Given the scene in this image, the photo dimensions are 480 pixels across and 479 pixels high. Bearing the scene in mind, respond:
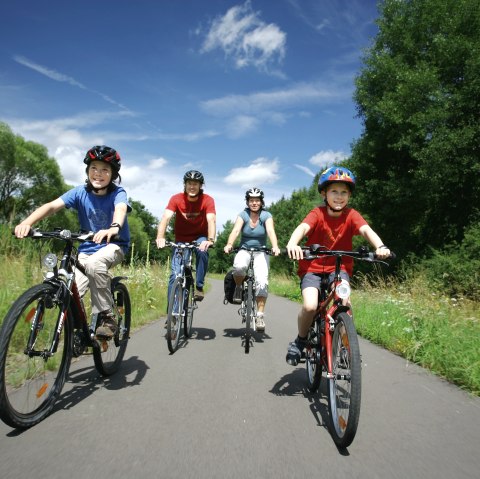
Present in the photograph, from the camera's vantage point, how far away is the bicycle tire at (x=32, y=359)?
2.54m

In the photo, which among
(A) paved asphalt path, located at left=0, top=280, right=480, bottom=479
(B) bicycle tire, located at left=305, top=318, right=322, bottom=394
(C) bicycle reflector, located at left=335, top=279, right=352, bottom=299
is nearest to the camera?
(A) paved asphalt path, located at left=0, top=280, right=480, bottom=479

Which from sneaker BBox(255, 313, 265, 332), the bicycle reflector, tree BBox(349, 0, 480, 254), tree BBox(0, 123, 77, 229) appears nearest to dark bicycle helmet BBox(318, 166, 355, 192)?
the bicycle reflector

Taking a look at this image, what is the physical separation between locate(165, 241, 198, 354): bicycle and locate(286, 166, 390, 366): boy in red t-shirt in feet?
6.23

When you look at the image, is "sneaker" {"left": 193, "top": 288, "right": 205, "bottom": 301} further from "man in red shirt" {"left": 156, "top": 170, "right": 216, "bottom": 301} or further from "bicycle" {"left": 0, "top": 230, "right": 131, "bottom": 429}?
"bicycle" {"left": 0, "top": 230, "right": 131, "bottom": 429}

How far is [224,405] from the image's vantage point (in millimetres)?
3268

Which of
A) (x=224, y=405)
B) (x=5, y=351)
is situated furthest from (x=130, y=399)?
(x=5, y=351)

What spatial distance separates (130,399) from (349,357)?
1.88 metres

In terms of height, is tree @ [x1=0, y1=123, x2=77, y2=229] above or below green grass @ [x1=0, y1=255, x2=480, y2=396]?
above

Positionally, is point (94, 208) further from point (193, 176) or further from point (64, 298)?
point (193, 176)

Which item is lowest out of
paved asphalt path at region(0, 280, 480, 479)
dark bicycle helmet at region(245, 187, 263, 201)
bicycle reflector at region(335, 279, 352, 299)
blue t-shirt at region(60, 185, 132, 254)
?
paved asphalt path at region(0, 280, 480, 479)

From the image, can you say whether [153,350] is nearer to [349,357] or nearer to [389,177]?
[349,357]

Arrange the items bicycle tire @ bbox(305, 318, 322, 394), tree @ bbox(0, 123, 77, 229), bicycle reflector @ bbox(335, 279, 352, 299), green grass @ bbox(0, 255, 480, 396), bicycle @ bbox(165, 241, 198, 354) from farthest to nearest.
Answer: tree @ bbox(0, 123, 77, 229), bicycle @ bbox(165, 241, 198, 354), green grass @ bbox(0, 255, 480, 396), bicycle tire @ bbox(305, 318, 322, 394), bicycle reflector @ bbox(335, 279, 352, 299)

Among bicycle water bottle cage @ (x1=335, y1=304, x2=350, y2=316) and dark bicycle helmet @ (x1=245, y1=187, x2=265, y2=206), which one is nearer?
bicycle water bottle cage @ (x1=335, y1=304, x2=350, y2=316)

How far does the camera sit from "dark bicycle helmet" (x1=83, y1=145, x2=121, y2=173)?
3.88 m
